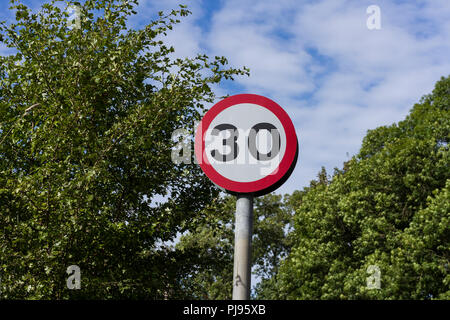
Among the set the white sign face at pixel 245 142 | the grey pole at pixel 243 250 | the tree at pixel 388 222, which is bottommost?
the grey pole at pixel 243 250

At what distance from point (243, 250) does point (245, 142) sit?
0.67 m

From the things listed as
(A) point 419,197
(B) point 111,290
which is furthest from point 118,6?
(A) point 419,197

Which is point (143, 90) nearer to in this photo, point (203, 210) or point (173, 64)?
point (173, 64)

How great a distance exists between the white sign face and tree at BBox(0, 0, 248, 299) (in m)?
3.54

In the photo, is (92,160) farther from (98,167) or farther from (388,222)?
(388,222)

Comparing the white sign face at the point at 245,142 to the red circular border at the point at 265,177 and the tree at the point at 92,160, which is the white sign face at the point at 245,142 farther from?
the tree at the point at 92,160

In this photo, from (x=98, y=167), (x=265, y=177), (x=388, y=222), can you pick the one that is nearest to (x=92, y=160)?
(x=98, y=167)

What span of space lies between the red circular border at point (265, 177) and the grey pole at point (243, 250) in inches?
3.6

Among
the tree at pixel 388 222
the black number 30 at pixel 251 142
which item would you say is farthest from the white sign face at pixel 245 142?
the tree at pixel 388 222

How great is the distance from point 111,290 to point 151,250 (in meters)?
1.97

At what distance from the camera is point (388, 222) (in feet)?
67.4

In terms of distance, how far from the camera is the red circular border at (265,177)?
3.29 metres

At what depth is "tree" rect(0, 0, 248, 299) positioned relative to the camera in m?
6.75

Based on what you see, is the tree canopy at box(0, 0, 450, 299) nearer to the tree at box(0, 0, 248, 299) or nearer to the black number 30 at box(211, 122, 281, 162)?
the tree at box(0, 0, 248, 299)
